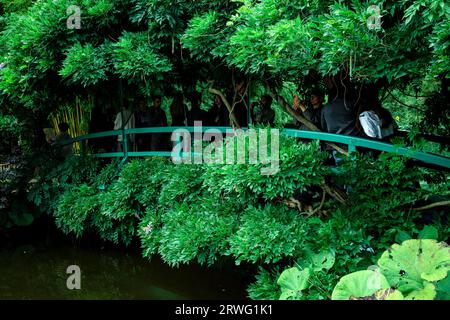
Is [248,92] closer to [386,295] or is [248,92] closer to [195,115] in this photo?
[195,115]

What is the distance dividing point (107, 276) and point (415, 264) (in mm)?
4439

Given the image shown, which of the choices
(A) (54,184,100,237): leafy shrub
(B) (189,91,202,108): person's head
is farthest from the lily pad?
(B) (189,91,202,108): person's head

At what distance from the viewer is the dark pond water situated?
6070 millimetres

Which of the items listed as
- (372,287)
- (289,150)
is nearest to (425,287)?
(372,287)

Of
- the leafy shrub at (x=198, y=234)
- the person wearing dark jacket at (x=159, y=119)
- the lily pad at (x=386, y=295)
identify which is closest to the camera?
the lily pad at (x=386, y=295)

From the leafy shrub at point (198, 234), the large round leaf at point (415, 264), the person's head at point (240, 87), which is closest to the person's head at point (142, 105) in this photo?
the person's head at point (240, 87)

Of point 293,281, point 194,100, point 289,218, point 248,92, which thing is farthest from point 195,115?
Answer: point 293,281

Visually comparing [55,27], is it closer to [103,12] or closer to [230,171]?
[103,12]

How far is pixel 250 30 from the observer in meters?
4.20

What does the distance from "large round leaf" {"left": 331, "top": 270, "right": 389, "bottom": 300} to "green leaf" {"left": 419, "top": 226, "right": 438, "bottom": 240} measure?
2.44 ft

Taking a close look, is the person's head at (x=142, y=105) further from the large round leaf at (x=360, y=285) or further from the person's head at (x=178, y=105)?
the large round leaf at (x=360, y=285)

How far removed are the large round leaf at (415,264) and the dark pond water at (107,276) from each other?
2853mm

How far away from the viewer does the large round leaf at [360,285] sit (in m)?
3.08

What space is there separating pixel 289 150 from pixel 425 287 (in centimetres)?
149
